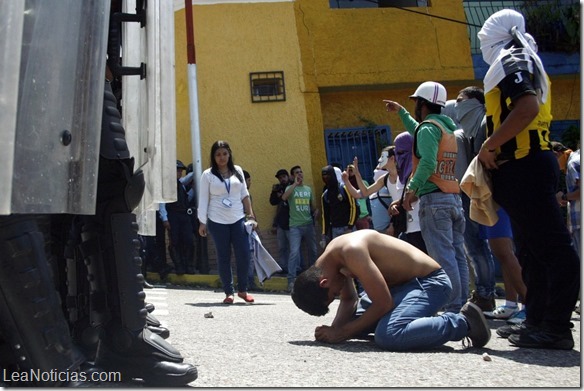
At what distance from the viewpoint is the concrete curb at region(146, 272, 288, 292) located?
12.4 meters

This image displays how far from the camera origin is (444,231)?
20.0 feet

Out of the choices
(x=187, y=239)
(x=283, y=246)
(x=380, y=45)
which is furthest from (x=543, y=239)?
(x=380, y=45)

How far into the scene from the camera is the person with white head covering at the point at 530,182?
190 inches

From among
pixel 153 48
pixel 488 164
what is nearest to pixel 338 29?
pixel 488 164

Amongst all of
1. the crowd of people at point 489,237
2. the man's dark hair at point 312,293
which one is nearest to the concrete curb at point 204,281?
the crowd of people at point 489,237

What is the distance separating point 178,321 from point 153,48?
3.34m

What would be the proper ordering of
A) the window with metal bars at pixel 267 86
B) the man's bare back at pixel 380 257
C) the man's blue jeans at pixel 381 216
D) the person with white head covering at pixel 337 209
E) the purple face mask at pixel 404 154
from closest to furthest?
1. the man's bare back at pixel 380 257
2. the purple face mask at pixel 404 154
3. the man's blue jeans at pixel 381 216
4. the person with white head covering at pixel 337 209
5. the window with metal bars at pixel 267 86

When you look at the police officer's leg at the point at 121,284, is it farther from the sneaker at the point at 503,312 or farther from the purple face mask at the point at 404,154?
the purple face mask at the point at 404,154

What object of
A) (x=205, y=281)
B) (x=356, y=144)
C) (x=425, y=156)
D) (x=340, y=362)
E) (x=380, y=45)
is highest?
(x=380, y=45)

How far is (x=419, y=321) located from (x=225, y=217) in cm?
423

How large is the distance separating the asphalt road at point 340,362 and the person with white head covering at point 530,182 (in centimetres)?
21

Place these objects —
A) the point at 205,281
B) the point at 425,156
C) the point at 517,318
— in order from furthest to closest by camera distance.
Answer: the point at 205,281, the point at 517,318, the point at 425,156

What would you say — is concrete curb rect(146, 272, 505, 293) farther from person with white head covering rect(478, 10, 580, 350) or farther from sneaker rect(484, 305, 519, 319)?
person with white head covering rect(478, 10, 580, 350)

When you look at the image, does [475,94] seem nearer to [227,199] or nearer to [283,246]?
[227,199]
